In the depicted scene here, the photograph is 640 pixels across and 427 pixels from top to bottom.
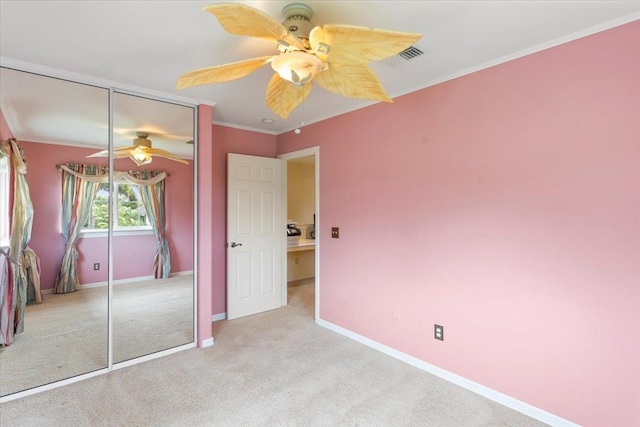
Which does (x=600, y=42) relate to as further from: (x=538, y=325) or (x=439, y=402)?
(x=439, y=402)

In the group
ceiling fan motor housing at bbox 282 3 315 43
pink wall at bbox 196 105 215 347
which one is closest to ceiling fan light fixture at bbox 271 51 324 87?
ceiling fan motor housing at bbox 282 3 315 43

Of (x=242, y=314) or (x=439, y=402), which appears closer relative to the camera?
(x=439, y=402)

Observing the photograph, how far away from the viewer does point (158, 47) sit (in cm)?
201

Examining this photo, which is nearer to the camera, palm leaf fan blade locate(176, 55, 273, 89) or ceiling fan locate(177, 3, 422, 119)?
ceiling fan locate(177, 3, 422, 119)

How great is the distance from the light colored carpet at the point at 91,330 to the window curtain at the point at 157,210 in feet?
0.46

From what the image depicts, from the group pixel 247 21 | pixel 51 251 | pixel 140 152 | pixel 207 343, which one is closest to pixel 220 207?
pixel 140 152

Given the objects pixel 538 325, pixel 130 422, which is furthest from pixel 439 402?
pixel 130 422

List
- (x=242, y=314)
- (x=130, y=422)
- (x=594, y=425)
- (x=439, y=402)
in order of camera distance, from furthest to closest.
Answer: (x=242, y=314)
(x=439, y=402)
(x=130, y=422)
(x=594, y=425)

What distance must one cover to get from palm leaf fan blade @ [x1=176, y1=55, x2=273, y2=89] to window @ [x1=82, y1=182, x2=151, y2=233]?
1504mm

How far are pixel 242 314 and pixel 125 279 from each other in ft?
5.04

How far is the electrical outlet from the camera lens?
8.26 ft

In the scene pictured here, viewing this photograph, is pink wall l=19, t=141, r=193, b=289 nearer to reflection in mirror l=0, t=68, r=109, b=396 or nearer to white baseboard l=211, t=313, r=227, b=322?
reflection in mirror l=0, t=68, r=109, b=396

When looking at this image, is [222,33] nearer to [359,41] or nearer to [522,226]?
[359,41]

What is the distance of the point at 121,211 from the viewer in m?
2.66
